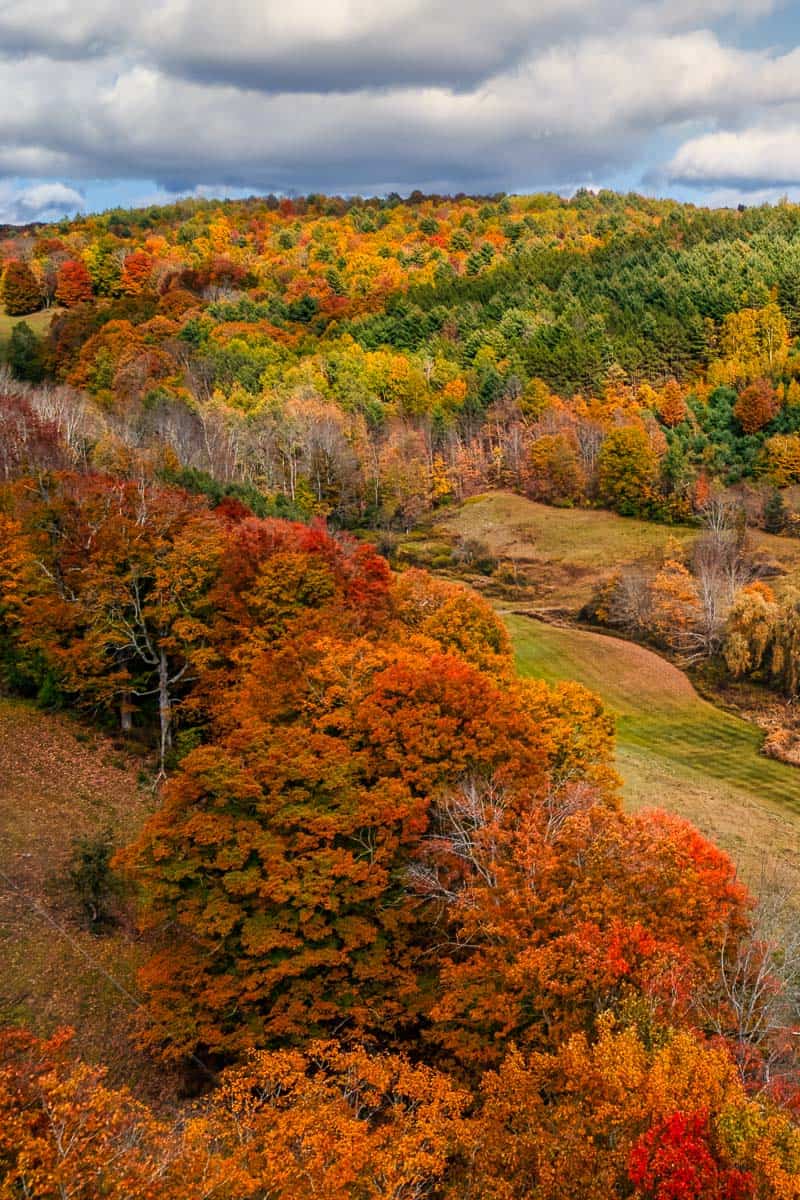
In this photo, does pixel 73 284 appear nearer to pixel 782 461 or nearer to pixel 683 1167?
pixel 782 461

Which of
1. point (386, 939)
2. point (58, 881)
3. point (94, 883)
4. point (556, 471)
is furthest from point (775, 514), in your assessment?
point (58, 881)

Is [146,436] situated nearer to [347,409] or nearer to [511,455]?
[347,409]

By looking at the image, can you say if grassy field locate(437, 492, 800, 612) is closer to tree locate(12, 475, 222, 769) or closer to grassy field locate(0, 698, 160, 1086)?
tree locate(12, 475, 222, 769)

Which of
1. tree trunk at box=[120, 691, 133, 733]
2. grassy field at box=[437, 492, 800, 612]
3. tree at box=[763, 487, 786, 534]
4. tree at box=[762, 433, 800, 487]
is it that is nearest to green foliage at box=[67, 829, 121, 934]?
tree trunk at box=[120, 691, 133, 733]

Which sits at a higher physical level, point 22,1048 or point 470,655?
point 470,655

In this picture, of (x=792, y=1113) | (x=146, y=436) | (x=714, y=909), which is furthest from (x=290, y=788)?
(x=146, y=436)

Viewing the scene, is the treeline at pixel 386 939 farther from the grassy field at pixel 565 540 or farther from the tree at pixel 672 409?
the tree at pixel 672 409
